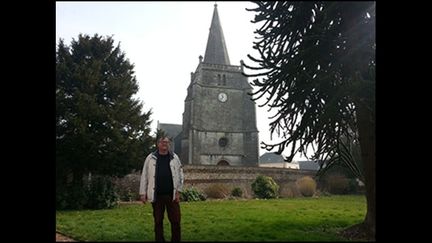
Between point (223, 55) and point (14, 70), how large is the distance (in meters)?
35.9

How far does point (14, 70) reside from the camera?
17.7ft

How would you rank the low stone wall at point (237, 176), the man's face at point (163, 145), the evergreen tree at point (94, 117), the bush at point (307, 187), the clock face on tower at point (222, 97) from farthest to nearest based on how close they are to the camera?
the clock face on tower at point (222, 97)
the bush at point (307, 187)
the low stone wall at point (237, 176)
the evergreen tree at point (94, 117)
the man's face at point (163, 145)

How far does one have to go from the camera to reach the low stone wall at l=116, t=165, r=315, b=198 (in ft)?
64.4

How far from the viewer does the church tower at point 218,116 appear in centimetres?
3675

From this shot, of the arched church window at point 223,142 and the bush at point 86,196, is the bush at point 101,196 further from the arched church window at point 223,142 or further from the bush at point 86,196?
the arched church window at point 223,142

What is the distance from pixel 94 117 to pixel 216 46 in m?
29.0

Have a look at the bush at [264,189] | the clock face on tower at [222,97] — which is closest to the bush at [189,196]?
the bush at [264,189]

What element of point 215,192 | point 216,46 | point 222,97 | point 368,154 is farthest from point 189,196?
point 216,46

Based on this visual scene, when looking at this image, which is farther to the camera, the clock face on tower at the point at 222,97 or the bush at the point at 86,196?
the clock face on tower at the point at 222,97

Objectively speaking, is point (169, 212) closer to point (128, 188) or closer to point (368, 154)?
point (368, 154)

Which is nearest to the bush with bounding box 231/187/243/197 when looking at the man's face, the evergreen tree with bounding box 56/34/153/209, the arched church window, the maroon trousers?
the evergreen tree with bounding box 56/34/153/209

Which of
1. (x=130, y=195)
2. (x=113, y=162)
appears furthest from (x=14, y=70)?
(x=130, y=195)

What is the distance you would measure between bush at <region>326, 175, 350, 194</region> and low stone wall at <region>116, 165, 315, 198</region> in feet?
6.73

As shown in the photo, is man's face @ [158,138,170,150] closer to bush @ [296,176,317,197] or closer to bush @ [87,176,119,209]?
bush @ [87,176,119,209]
